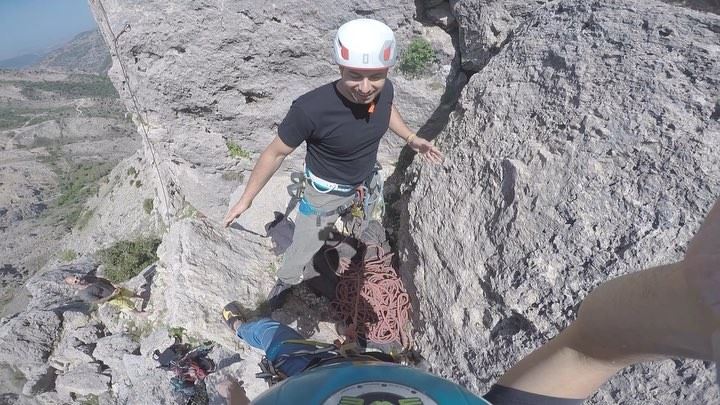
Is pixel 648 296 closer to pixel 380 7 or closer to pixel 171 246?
pixel 380 7

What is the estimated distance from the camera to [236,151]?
552cm

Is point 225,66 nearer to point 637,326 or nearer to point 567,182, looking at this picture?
Result: point 567,182

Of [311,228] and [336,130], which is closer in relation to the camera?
[336,130]

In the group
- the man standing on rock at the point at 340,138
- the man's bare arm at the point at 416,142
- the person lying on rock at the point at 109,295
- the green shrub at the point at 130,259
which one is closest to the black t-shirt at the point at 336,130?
the man standing on rock at the point at 340,138

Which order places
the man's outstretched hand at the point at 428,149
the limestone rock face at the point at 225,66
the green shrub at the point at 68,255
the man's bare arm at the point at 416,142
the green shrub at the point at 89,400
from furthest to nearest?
the green shrub at the point at 68,255, the green shrub at the point at 89,400, the limestone rock face at the point at 225,66, the man's outstretched hand at the point at 428,149, the man's bare arm at the point at 416,142

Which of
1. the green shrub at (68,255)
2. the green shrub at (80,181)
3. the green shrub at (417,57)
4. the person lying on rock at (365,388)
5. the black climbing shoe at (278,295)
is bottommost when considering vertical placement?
the green shrub at (80,181)

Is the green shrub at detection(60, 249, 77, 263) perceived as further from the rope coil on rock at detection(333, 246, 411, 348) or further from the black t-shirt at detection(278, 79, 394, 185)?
the black t-shirt at detection(278, 79, 394, 185)

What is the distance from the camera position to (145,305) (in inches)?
231

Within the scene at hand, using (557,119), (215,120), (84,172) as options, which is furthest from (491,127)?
(84,172)

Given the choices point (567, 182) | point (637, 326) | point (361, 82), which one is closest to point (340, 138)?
point (361, 82)

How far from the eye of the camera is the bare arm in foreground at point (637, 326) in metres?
0.81

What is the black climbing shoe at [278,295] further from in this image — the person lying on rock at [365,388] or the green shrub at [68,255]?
the green shrub at [68,255]

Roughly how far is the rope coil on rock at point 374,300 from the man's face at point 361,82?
1.93 m

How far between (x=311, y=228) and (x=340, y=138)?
1.19 meters
